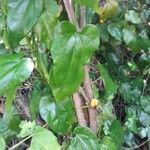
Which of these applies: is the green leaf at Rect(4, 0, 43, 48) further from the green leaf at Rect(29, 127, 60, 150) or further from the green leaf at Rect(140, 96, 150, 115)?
the green leaf at Rect(140, 96, 150, 115)

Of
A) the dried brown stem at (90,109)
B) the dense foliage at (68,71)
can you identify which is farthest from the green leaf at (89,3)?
the dried brown stem at (90,109)

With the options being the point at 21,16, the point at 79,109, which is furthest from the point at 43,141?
the point at 21,16

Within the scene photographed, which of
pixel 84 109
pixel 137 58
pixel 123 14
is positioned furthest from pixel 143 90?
pixel 84 109

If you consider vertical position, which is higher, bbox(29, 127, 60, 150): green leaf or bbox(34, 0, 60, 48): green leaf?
bbox(34, 0, 60, 48): green leaf

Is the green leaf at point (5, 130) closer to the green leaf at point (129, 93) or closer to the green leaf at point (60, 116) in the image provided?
the green leaf at point (60, 116)

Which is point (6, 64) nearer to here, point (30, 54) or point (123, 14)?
point (30, 54)

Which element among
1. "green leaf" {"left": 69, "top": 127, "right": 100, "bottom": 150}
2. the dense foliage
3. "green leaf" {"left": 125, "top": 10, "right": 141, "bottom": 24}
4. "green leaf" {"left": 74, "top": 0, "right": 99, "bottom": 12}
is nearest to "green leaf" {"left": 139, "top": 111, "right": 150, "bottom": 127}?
the dense foliage

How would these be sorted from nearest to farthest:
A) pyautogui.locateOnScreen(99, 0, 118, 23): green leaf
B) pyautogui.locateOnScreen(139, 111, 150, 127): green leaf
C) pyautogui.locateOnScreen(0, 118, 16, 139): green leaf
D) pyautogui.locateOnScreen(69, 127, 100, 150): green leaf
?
pyautogui.locateOnScreen(69, 127, 100, 150): green leaf
pyautogui.locateOnScreen(0, 118, 16, 139): green leaf
pyautogui.locateOnScreen(99, 0, 118, 23): green leaf
pyautogui.locateOnScreen(139, 111, 150, 127): green leaf
